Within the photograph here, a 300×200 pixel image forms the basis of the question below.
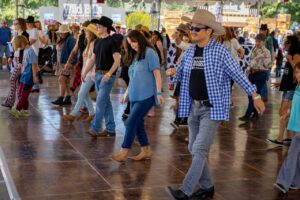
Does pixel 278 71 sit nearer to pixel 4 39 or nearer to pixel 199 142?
pixel 4 39

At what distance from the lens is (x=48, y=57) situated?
17.9m

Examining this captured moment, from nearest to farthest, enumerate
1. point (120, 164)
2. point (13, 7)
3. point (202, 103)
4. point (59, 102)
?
point (202, 103), point (120, 164), point (59, 102), point (13, 7)

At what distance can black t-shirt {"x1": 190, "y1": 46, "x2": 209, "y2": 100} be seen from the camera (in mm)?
5004

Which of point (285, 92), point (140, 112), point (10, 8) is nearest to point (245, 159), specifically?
point (285, 92)

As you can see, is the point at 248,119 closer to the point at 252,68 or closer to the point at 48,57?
the point at 252,68

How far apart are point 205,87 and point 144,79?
1593 mm

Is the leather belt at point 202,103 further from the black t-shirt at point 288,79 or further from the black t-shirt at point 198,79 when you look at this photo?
the black t-shirt at point 288,79

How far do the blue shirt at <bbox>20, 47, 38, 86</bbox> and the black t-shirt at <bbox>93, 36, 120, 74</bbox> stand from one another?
214 cm

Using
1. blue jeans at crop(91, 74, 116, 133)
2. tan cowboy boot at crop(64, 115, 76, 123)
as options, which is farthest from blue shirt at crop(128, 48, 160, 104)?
tan cowboy boot at crop(64, 115, 76, 123)

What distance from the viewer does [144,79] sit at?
6.47 metres

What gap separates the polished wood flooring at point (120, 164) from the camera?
5637mm

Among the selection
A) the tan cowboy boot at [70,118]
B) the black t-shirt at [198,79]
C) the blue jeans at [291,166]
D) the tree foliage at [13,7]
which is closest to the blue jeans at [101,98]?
the tan cowboy boot at [70,118]

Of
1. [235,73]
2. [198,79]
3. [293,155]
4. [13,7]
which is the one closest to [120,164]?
[198,79]

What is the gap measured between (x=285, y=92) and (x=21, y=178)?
3942mm
